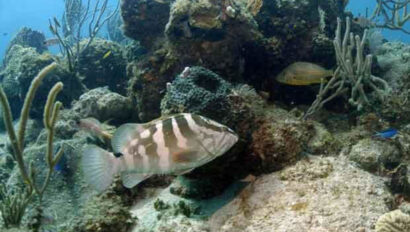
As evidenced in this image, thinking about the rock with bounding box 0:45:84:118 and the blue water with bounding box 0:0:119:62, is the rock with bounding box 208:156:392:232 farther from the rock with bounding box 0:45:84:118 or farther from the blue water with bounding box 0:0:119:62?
the blue water with bounding box 0:0:119:62

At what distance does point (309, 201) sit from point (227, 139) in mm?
1088

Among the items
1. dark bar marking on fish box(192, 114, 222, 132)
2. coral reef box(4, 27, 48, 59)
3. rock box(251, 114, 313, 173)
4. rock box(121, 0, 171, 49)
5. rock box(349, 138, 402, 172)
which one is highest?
coral reef box(4, 27, 48, 59)

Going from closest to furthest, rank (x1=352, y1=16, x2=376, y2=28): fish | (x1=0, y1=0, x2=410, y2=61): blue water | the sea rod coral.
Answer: the sea rod coral
(x1=352, y1=16, x2=376, y2=28): fish
(x1=0, y1=0, x2=410, y2=61): blue water

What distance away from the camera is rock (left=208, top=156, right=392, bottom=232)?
3.11m

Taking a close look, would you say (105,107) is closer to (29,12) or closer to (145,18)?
(145,18)

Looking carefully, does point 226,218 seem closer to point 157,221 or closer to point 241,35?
point 157,221

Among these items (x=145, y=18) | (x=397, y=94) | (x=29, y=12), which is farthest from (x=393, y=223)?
(x=29, y=12)

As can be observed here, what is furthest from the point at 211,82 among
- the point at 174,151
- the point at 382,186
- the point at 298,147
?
the point at 382,186

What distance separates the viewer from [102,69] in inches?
367

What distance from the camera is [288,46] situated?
20.0 ft

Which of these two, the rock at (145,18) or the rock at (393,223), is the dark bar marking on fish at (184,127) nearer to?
the rock at (393,223)

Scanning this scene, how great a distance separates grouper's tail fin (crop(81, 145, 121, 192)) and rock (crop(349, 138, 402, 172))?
272 cm

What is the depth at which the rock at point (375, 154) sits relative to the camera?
392 centimetres

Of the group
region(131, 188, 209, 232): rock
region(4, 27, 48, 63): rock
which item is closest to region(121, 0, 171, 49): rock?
region(131, 188, 209, 232): rock
